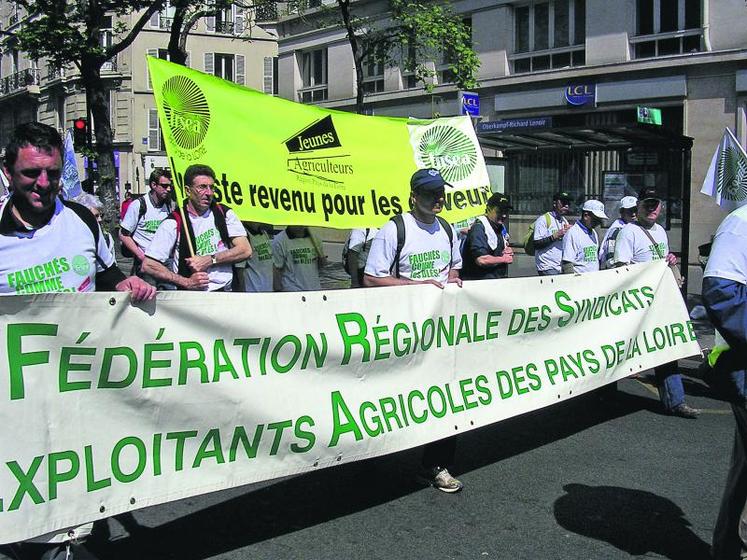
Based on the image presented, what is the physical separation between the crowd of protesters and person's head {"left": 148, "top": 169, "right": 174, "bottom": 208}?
1 centimetres

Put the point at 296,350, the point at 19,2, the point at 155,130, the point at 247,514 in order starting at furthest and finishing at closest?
the point at 155,130, the point at 19,2, the point at 247,514, the point at 296,350

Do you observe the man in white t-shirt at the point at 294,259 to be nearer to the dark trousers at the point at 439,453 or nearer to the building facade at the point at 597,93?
the dark trousers at the point at 439,453

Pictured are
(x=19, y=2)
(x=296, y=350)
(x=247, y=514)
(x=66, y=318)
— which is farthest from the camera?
(x=19, y=2)

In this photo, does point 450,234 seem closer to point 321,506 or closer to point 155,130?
point 321,506

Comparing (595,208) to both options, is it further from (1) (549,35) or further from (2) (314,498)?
(1) (549,35)

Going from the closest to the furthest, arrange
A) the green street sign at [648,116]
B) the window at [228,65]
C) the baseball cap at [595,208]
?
the baseball cap at [595,208]
the green street sign at [648,116]
the window at [228,65]

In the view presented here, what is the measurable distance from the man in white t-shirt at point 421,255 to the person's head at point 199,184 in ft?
3.85

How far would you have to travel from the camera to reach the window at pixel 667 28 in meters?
19.9

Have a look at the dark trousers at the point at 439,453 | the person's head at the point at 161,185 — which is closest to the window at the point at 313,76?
the person's head at the point at 161,185

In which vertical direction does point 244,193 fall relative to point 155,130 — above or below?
below

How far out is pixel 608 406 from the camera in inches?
287

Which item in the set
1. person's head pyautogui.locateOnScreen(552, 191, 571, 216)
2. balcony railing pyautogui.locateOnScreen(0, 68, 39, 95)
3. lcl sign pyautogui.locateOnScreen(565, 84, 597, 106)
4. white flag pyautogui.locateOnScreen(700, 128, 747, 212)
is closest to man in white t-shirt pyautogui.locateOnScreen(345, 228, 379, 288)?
person's head pyautogui.locateOnScreen(552, 191, 571, 216)

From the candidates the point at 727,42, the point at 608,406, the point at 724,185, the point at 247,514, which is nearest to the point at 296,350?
the point at 247,514

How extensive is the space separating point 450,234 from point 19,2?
51.1ft
